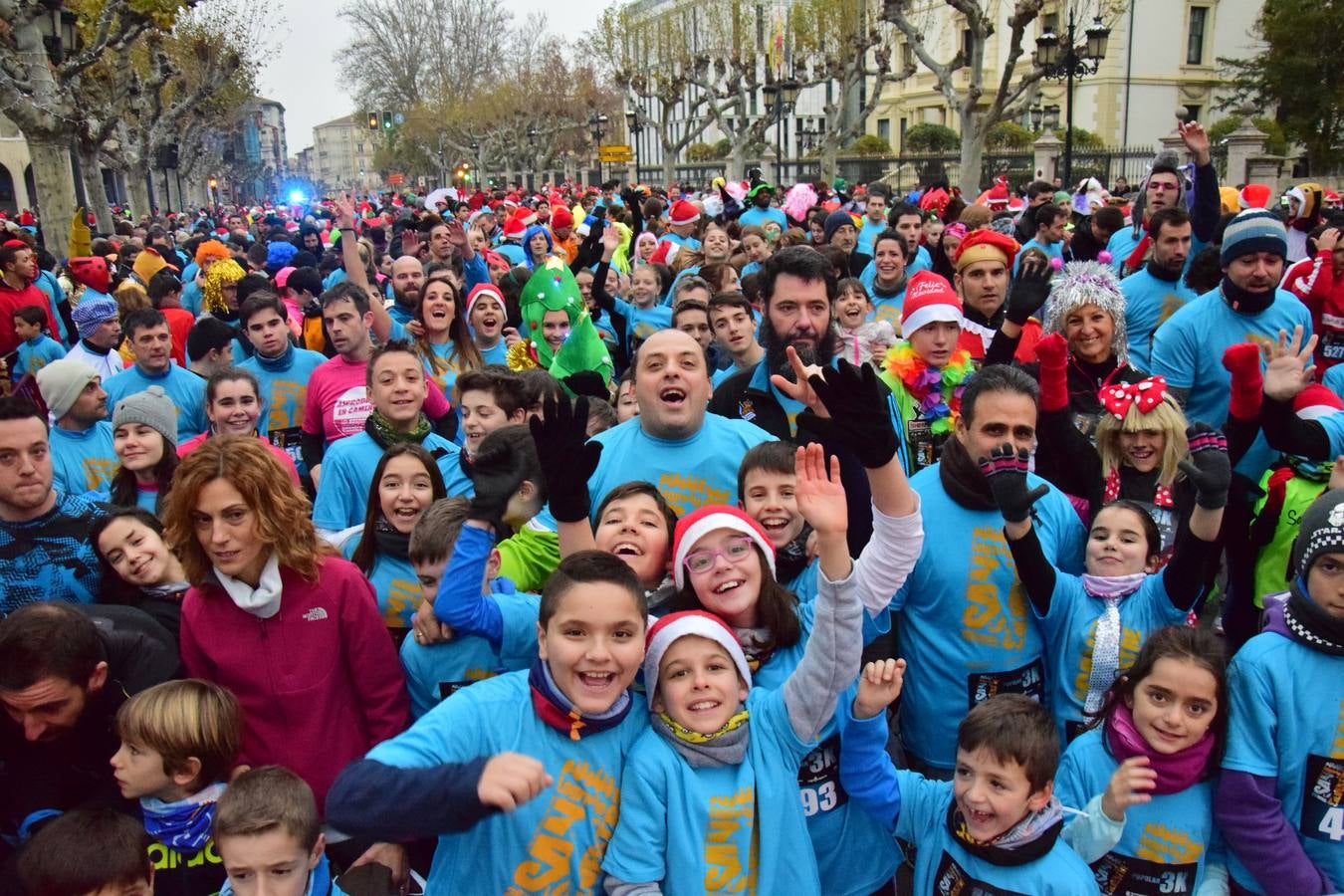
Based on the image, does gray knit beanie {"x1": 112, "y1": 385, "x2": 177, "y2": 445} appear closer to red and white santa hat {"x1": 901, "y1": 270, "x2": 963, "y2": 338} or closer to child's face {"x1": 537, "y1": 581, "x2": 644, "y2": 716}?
child's face {"x1": 537, "y1": 581, "x2": 644, "y2": 716}

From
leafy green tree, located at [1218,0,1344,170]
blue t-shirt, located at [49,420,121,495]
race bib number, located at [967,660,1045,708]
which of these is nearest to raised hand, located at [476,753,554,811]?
race bib number, located at [967,660,1045,708]

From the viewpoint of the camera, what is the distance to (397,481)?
363 centimetres

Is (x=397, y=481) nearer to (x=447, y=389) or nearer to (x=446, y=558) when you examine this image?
(x=446, y=558)

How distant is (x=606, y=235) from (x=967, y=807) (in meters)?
8.09

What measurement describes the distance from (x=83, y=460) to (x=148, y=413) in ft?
3.05

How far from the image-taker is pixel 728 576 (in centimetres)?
273

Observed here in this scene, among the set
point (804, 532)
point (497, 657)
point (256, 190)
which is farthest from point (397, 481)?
point (256, 190)

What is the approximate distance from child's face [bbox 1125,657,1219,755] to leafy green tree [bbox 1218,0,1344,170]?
121 ft

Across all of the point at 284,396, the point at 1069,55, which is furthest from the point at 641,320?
the point at 1069,55

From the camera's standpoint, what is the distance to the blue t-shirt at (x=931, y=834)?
8.17 ft

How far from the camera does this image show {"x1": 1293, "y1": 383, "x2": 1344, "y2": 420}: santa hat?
12.9 ft

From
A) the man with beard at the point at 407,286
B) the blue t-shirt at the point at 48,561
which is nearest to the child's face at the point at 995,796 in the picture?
the blue t-shirt at the point at 48,561

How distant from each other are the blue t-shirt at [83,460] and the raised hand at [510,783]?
3.81m

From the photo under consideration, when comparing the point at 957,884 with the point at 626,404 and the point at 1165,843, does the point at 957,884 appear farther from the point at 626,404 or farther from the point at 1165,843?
the point at 626,404
